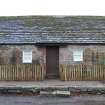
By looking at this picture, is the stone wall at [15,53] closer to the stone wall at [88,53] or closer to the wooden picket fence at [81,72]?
the stone wall at [88,53]

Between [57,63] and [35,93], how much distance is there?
21.3ft

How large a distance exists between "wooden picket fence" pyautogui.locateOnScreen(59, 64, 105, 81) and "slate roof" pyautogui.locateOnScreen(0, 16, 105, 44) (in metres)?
2.05

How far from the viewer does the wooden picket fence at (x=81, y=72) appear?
23.2 meters

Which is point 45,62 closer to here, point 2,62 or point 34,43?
point 34,43

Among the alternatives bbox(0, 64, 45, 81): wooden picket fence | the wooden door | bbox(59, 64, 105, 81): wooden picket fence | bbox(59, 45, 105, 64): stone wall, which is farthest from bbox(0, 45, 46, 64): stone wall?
bbox(59, 64, 105, 81): wooden picket fence

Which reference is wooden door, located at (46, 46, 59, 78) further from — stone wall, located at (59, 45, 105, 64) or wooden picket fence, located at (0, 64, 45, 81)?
wooden picket fence, located at (0, 64, 45, 81)

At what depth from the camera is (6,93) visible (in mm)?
18625

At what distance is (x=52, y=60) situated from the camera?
24.6 meters

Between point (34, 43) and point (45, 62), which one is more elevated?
point (34, 43)

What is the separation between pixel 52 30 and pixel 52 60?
2.61 m

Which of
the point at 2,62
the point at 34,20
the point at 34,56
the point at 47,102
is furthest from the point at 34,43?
the point at 47,102

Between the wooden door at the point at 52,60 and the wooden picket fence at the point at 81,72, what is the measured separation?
3.99 feet

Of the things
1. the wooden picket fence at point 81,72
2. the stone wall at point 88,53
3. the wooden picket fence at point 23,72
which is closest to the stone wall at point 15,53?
the wooden picket fence at point 23,72

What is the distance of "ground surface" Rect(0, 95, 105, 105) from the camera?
51.0 feet
